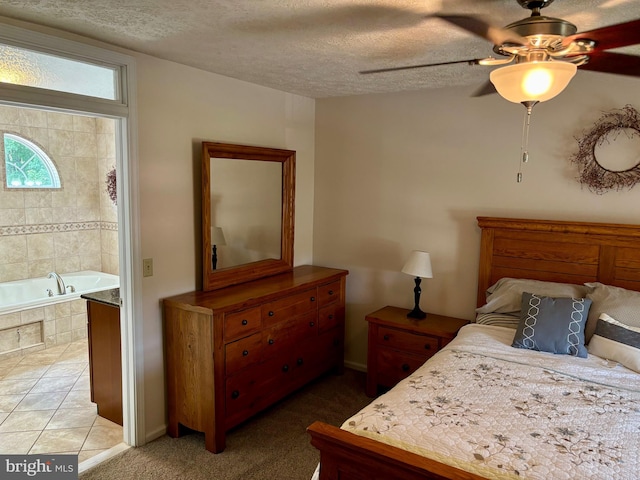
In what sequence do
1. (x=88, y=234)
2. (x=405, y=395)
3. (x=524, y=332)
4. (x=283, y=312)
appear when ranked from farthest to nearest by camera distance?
(x=88, y=234)
(x=283, y=312)
(x=524, y=332)
(x=405, y=395)

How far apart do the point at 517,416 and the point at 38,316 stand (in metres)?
4.37

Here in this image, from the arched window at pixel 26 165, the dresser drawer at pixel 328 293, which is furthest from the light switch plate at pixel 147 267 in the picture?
the arched window at pixel 26 165

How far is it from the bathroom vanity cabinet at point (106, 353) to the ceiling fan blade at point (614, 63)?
2.83 m

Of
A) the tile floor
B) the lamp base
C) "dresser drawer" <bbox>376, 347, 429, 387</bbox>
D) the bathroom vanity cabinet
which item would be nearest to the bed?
the lamp base

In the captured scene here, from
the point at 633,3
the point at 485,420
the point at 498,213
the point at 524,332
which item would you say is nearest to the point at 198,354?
the point at 485,420

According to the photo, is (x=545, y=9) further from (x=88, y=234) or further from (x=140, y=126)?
(x=88, y=234)

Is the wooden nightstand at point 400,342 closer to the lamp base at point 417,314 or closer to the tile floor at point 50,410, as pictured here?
the lamp base at point 417,314

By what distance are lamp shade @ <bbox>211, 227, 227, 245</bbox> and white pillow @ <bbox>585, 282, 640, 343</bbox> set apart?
2363 millimetres

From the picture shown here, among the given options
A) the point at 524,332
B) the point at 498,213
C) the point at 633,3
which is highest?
the point at 633,3

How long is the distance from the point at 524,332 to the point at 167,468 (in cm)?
218

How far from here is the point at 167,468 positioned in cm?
267

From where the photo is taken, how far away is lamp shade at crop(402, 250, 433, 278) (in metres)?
3.43

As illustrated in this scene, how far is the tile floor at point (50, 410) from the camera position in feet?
9.59

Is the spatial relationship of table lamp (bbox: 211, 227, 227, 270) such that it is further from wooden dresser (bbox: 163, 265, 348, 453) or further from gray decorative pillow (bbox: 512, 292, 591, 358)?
gray decorative pillow (bbox: 512, 292, 591, 358)
